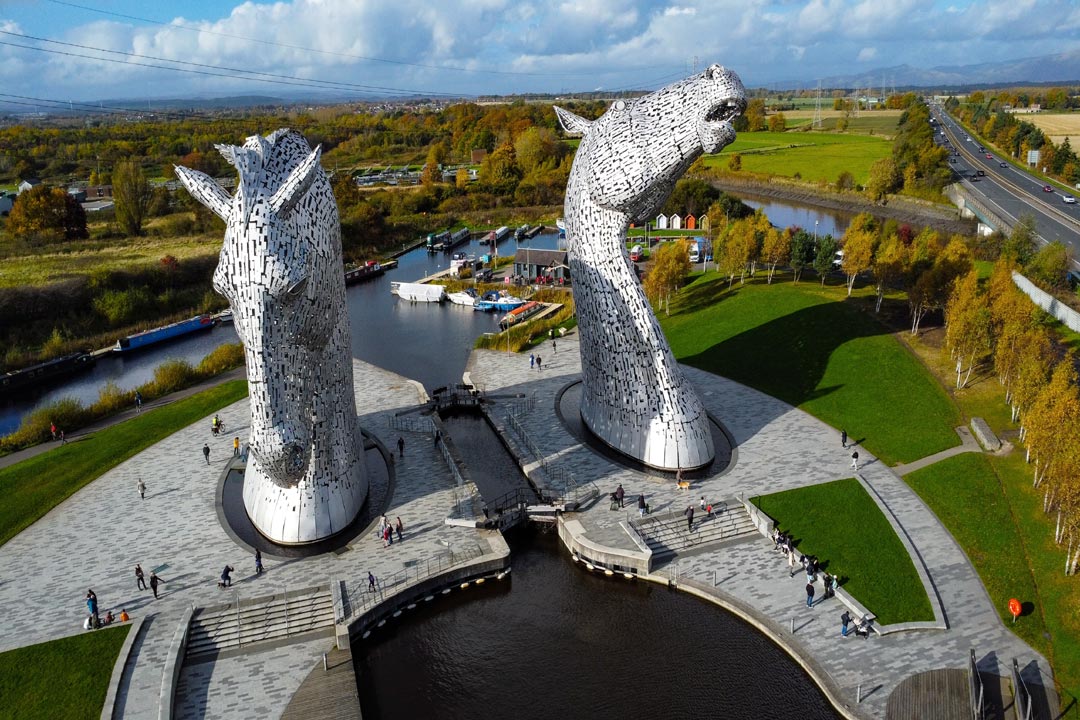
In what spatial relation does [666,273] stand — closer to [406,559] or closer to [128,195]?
[406,559]

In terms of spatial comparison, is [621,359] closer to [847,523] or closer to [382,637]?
[847,523]

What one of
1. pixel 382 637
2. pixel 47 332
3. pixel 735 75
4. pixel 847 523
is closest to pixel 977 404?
pixel 847 523

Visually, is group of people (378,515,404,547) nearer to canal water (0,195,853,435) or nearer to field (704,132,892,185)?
canal water (0,195,853,435)

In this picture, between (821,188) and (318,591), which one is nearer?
(318,591)

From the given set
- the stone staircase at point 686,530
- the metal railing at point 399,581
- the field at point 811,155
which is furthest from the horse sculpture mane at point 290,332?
the field at point 811,155

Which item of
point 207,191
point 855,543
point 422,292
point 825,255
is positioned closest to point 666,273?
point 825,255

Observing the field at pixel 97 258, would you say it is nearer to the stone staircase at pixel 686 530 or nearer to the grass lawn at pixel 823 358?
the grass lawn at pixel 823 358
